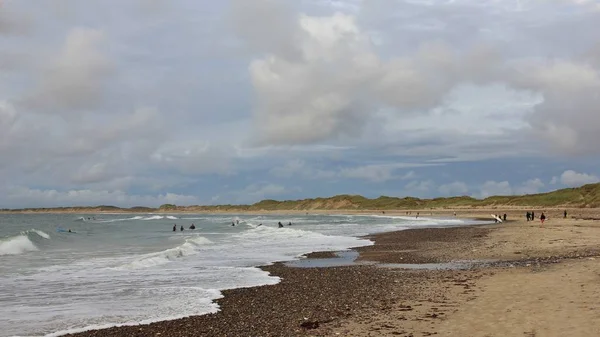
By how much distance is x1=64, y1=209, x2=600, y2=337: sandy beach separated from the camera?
1320 cm

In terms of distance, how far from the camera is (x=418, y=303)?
16484 millimetres

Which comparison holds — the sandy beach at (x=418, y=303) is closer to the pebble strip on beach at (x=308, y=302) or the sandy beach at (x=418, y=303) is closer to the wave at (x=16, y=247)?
the pebble strip on beach at (x=308, y=302)

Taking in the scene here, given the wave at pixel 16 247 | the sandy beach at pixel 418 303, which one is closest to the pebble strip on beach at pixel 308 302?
the sandy beach at pixel 418 303

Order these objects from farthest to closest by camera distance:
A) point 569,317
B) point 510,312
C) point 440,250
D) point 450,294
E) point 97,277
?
1. point 440,250
2. point 97,277
3. point 450,294
4. point 510,312
5. point 569,317

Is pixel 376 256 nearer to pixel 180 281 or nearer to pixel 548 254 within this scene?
pixel 548 254

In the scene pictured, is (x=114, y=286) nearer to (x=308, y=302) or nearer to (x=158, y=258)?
(x=308, y=302)

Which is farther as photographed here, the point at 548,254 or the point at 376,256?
the point at 376,256

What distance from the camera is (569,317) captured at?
1311 centimetres

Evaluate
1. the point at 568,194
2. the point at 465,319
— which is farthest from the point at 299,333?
the point at 568,194

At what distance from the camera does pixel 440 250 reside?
3619 cm

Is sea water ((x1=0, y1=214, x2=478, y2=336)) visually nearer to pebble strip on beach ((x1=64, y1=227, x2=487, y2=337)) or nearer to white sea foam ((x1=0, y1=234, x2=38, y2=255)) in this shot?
pebble strip on beach ((x1=64, y1=227, x2=487, y2=337))

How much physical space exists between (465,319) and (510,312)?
1.40m

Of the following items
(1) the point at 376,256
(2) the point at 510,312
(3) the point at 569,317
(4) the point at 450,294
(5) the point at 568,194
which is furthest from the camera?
(5) the point at 568,194

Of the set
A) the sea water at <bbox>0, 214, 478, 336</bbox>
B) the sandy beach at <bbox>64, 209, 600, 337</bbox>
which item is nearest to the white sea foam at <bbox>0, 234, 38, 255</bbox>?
the sea water at <bbox>0, 214, 478, 336</bbox>
